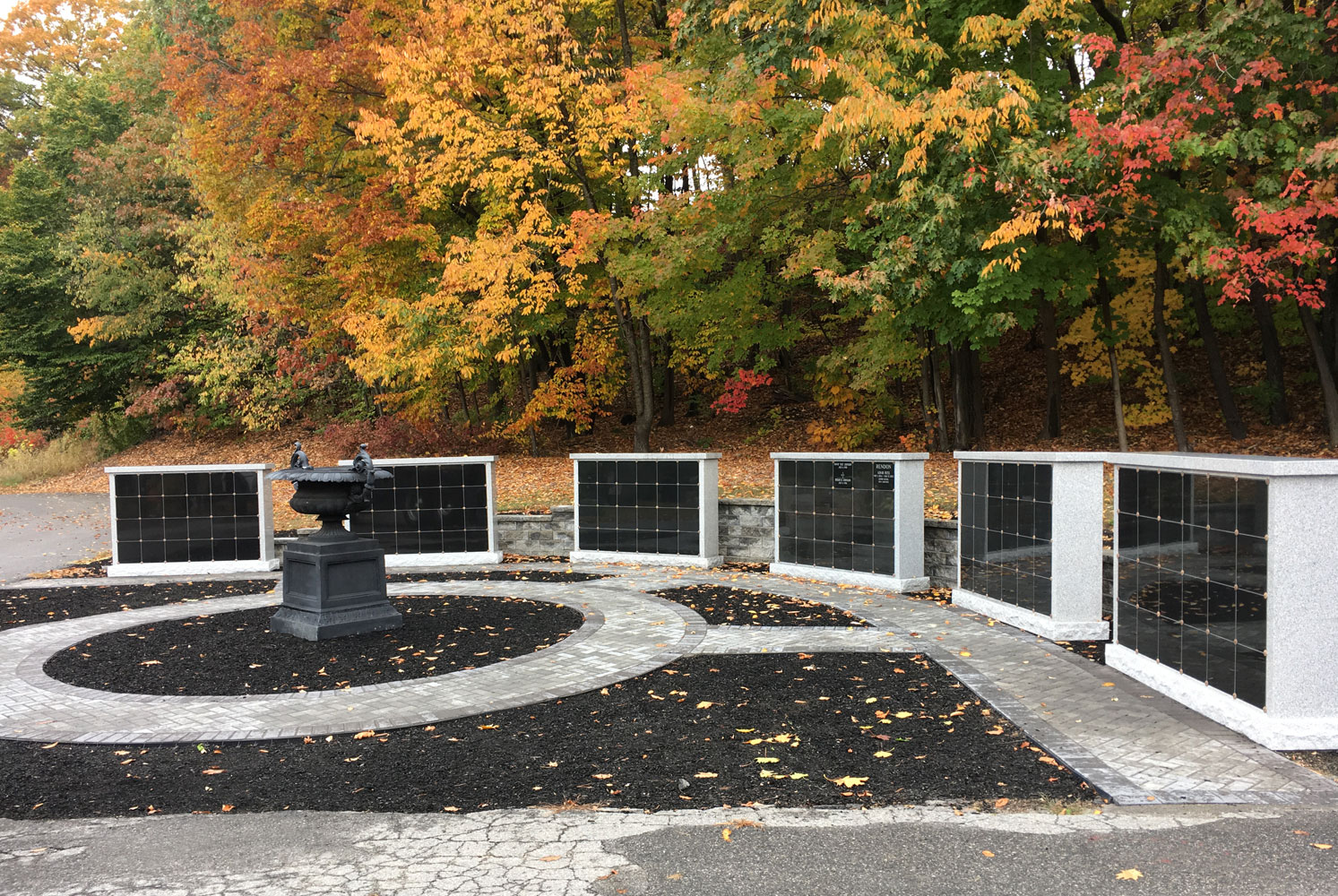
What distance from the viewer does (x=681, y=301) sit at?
1898 cm

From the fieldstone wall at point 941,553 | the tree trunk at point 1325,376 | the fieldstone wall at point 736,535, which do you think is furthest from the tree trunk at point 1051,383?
the fieldstone wall at point 941,553

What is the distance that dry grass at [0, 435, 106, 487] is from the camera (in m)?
30.4

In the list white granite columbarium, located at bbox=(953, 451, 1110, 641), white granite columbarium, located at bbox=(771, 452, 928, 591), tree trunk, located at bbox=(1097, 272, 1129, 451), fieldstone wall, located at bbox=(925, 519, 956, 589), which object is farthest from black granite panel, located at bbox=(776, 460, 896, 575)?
tree trunk, located at bbox=(1097, 272, 1129, 451)

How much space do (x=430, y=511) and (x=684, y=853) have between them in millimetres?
10260

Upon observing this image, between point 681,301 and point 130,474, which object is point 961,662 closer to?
point 130,474

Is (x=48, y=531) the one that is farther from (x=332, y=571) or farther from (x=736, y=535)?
(x=736, y=535)

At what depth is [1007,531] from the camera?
29.7ft

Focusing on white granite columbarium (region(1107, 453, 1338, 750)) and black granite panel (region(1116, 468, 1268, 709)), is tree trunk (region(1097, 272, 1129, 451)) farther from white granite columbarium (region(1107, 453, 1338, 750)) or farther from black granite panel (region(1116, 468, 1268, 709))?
white granite columbarium (region(1107, 453, 1338, 750))

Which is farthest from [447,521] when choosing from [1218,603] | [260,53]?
[260,53]

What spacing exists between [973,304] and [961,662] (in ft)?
28.2

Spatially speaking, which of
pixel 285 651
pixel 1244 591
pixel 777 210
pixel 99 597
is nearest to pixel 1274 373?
pixel 777 210

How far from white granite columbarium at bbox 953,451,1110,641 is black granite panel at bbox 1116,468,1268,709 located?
1044 millimetres

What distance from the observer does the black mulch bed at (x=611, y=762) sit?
4.70 m

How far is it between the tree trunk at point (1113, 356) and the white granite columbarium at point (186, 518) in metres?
15.2
